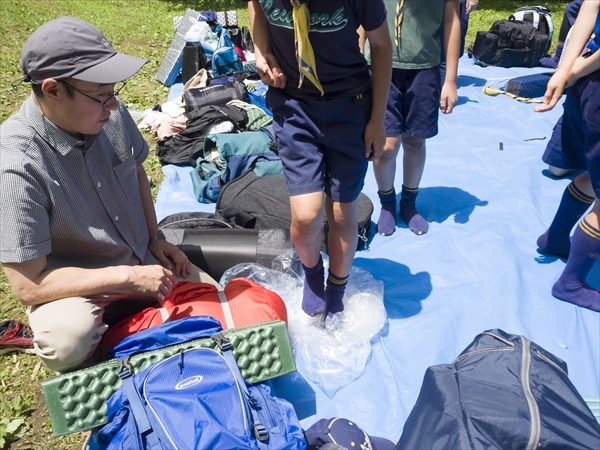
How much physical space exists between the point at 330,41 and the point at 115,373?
1.41 metres

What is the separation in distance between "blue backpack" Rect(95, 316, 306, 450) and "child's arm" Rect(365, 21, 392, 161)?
98 cm

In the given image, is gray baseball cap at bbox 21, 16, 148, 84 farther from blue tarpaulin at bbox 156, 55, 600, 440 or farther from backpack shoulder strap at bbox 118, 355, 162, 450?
blue tarpaulin at bbox 156, 55, 600, 440

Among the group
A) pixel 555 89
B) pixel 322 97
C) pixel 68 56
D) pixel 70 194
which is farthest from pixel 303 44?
pixel 555 89

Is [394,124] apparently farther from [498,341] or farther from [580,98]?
[498,341]

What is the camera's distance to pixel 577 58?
2291 mm

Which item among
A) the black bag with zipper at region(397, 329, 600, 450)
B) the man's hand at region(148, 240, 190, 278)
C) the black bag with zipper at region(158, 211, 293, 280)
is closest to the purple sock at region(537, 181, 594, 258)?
the black bag with zipper at region(397, 329, 600, 450)

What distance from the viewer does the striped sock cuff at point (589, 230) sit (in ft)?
8.00

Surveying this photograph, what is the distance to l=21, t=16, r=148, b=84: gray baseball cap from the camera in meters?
1.67

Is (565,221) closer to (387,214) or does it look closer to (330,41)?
(387,214)

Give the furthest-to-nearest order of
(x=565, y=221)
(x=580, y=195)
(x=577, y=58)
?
(x=565, y=221) < (x=580, y=195) < (x=577, y=58)

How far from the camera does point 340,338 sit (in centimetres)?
241

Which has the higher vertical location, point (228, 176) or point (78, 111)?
point (78, 111)

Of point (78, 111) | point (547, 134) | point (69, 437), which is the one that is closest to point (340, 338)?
point (69, 437)

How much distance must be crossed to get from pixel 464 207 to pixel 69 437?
2.61 meters
